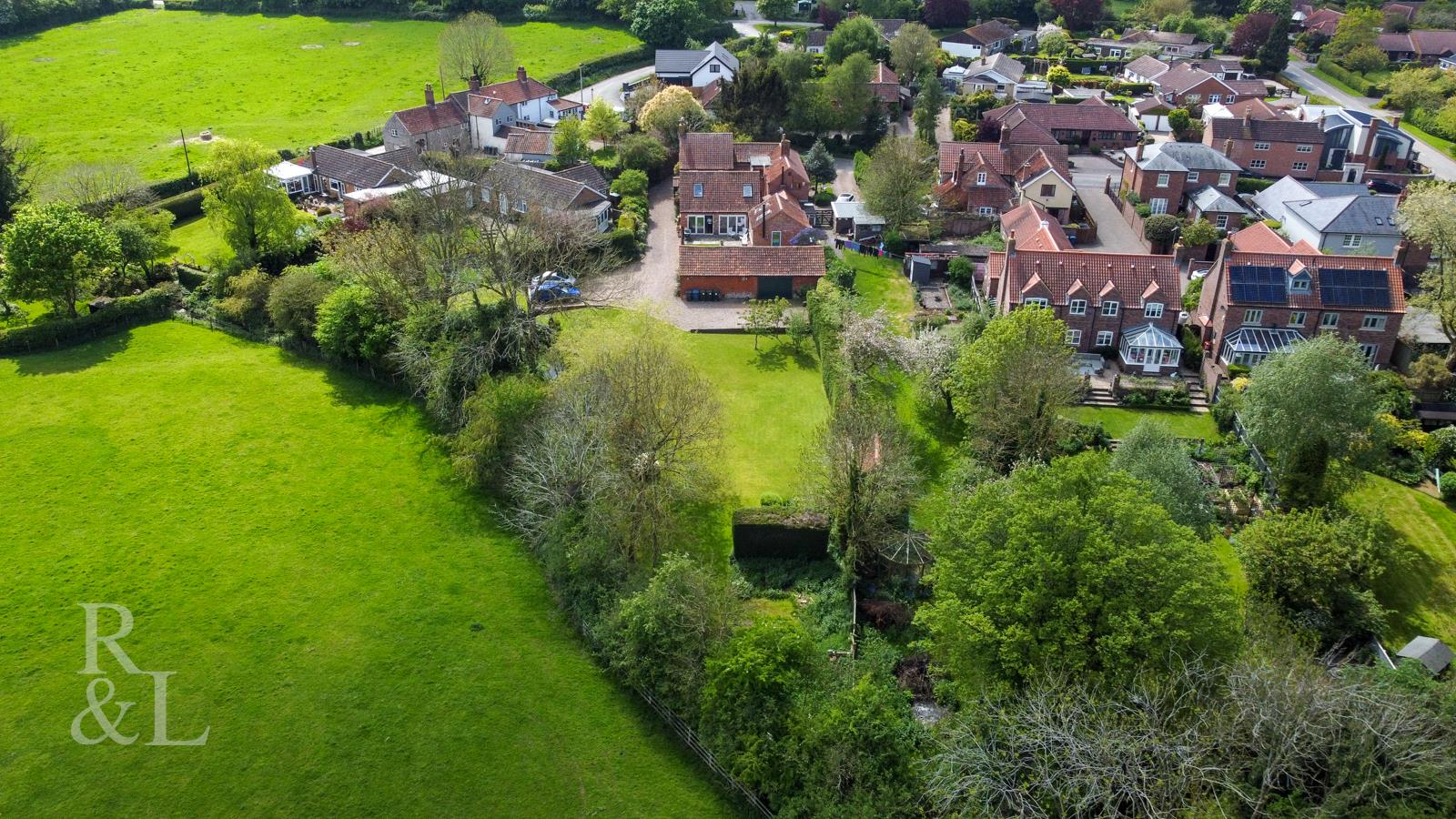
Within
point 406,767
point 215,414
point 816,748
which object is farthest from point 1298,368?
point 215,414

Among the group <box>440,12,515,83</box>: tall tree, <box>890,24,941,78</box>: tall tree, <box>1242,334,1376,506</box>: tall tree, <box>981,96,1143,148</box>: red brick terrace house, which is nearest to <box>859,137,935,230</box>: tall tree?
<box>981,96,1143,148</box>: red brick terrace house

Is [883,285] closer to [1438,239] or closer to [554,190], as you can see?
[554,190]

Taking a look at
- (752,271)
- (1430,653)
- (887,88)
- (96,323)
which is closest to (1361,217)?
(752,271)

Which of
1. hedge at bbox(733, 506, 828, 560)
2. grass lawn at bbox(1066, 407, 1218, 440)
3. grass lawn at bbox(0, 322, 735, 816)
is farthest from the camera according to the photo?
grass lawn at bbox(1066, 407, 1218, 440)

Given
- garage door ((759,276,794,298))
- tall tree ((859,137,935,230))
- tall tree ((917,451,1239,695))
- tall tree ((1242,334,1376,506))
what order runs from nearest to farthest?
1. tall tree ((917,451,1239,695))
2. tall tree ((1242,334,1376,506))
3. garage door ((759,276,794,298))
4. tall tree ((859,137,935,230))

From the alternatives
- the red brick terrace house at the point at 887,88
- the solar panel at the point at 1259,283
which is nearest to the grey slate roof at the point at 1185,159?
the solar panel at the point at 1259,283

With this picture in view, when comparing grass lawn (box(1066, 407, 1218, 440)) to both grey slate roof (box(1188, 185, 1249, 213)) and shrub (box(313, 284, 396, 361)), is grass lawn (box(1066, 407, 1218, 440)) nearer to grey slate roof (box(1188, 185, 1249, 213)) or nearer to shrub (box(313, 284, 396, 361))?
grey slate roof (box(1188, 185, 1249, 213))

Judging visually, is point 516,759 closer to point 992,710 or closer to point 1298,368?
point 992,710

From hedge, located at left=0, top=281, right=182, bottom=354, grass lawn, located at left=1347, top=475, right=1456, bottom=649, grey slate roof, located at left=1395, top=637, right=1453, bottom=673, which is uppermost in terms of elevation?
hedge, located at left=0, top=281, right=182, bottom=354
